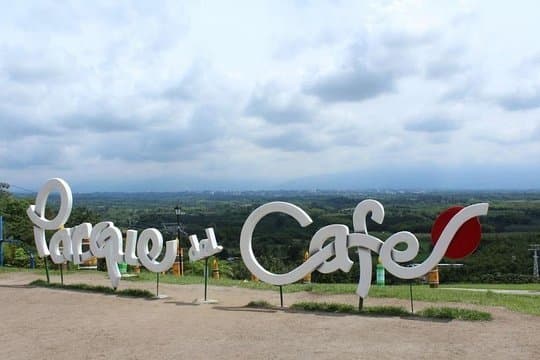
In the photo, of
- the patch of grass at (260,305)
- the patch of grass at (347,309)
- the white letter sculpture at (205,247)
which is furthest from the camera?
the white letter sculpture at (205,247)

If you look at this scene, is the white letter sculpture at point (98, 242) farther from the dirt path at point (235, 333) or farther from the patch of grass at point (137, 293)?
the dirt path at point (235, 333)

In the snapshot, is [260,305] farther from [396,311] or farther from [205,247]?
[396,311]

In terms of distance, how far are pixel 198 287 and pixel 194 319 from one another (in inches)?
223

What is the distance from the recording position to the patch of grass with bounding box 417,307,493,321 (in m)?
13.1

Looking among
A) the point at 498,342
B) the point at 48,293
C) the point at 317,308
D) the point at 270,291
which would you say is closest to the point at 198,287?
the point at 270,291

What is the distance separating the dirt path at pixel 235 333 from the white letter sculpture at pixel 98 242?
1.39 meters

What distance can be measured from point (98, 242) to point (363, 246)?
8.39 m

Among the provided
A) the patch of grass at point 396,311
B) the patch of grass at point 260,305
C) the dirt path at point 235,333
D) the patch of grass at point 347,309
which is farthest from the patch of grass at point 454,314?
the patch of grass at point 260,305

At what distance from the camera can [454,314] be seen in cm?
1334

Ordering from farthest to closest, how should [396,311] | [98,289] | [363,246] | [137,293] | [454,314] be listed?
[98,289] → [137,293] → [363,246] → [396,311] → [454,314]

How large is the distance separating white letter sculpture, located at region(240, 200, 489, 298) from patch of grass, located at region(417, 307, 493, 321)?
2.95 feet

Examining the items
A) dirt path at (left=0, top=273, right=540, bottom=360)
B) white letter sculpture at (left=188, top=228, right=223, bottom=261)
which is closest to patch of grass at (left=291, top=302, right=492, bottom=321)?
dirt path at (left=0, top=273, right=540, bottom=360)

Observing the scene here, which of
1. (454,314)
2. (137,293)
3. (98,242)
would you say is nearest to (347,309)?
(454,314)

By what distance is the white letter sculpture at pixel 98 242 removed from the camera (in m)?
17.1
